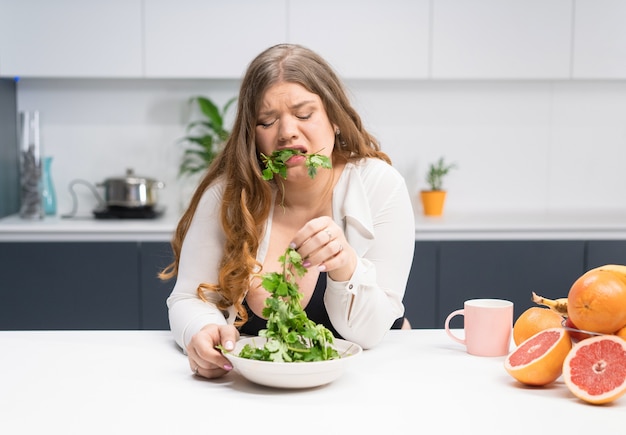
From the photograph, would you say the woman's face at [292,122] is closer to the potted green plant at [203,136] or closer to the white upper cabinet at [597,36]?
the potted green plant at [203,136]

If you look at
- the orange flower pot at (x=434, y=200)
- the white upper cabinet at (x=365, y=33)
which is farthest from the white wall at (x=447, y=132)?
the white upper cabinet at (x=365, y=33)

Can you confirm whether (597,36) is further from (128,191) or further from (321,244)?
(321,244)

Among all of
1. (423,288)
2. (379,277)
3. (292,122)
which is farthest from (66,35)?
→ (379,277)

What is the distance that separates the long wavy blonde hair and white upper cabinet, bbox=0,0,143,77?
5.97 feet

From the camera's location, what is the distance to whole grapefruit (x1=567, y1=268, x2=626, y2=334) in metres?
1.23

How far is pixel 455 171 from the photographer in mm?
3902

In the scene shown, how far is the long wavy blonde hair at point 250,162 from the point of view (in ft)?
5.69

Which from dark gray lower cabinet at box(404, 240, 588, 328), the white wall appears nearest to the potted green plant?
the white wall

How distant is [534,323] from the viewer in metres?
1.44

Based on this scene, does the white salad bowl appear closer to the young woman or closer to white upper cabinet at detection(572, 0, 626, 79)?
the young woman

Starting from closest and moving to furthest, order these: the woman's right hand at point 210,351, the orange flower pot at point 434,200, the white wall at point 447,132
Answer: the woman's right hand at point 210,351 < the orange flower pot at point 434,200 < the white wall at point 447,132

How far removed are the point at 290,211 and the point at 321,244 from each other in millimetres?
523

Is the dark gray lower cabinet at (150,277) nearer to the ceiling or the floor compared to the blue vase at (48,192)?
nearer to the floor

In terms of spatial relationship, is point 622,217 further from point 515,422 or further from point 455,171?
point 515,422
